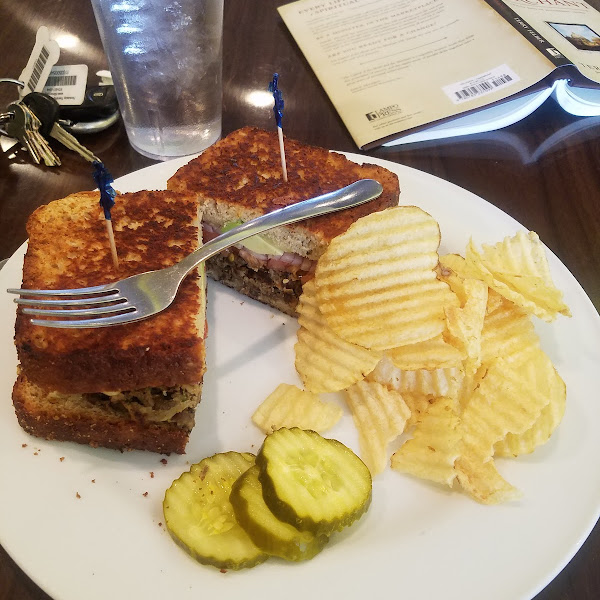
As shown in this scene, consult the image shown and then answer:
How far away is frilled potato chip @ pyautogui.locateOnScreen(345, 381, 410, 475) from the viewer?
1.36 meters

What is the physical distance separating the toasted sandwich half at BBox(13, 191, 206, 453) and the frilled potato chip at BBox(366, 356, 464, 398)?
18.8 inches

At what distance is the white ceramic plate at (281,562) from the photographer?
3.60 feet

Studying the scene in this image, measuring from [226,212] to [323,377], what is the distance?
2.15ft

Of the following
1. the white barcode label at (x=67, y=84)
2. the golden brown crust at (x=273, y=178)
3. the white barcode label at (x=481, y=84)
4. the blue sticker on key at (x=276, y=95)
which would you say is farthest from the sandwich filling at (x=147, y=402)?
the white barcode label at (x=481, y=84)

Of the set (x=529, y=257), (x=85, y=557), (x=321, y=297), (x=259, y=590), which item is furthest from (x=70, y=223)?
(x=529, y=257)

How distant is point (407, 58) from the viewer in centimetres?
267

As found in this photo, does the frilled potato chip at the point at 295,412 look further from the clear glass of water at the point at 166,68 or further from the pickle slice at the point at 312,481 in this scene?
the clear glass of water at the point at 166,68

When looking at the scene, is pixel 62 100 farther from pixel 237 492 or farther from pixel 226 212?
pixel 237 492

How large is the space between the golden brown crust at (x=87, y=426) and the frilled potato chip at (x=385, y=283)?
51 centimetres

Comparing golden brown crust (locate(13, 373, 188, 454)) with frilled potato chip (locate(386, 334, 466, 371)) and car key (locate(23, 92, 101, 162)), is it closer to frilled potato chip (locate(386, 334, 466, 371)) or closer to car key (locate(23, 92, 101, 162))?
frilled potato chip (locate(386, 334, 466, 371))

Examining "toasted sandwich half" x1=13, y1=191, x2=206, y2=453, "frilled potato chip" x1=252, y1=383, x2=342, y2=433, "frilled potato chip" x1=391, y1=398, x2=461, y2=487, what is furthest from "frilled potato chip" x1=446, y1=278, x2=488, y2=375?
"toasted sandwich half" x1=13, y1=191, x2=206, y2=453

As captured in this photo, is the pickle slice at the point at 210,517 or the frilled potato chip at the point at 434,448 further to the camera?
the frilled potato chip at the point at 434,448

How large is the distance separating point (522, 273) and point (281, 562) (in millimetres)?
999

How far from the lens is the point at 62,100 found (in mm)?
2352
